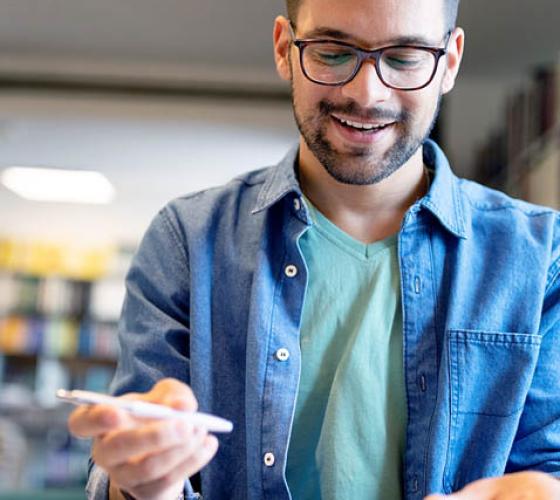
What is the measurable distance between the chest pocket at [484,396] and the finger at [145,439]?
0.39m

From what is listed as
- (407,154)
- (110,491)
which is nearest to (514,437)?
(407,154)

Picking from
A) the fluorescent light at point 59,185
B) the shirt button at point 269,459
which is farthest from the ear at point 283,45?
→ the fluorescent light at point 59,185

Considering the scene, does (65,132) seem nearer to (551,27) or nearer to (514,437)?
(551,27)

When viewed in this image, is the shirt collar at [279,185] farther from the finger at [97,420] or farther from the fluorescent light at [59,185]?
the fluorescent light at [59,185]

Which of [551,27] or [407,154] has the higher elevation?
[551,27]

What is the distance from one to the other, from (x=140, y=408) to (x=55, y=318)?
22.3 feet

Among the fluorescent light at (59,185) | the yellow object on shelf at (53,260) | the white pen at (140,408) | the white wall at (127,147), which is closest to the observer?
the white pen at (140,408)

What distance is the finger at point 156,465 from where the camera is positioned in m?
0.75

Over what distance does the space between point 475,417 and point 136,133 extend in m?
4.60

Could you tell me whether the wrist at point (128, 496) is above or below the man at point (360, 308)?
below

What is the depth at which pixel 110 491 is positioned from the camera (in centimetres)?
96

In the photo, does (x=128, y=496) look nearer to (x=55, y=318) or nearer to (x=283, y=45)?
(x=283, y=45)

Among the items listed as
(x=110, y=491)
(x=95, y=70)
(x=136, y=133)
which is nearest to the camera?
(x=110, y=491)

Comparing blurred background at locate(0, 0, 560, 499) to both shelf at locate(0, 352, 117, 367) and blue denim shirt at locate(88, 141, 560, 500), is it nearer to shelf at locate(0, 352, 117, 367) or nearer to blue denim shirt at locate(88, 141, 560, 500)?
shelf at locate(0, 352, 117, 367)
